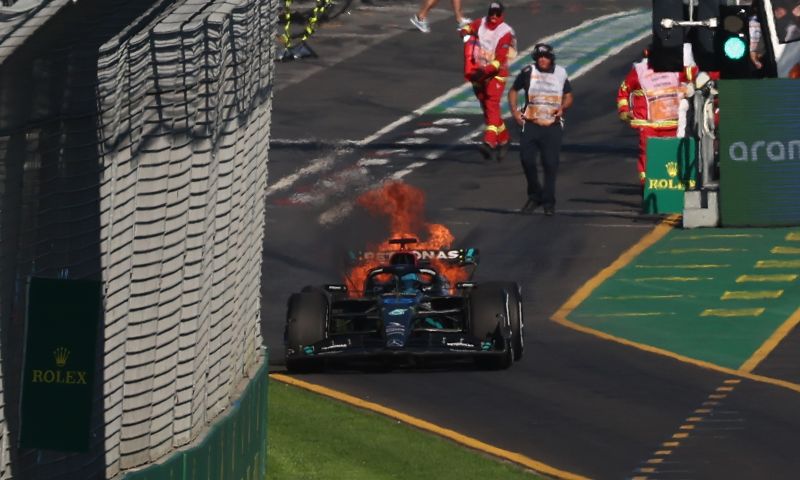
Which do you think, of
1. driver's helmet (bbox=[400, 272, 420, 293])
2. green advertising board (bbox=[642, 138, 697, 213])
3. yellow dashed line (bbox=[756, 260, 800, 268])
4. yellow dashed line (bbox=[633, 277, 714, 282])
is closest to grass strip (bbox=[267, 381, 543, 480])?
driver's helmet (bbox=[400, 272, 420, 293])

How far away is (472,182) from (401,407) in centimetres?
1154

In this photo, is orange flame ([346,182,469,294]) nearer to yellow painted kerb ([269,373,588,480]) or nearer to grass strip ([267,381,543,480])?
yellow painted kerb ([269,373,588,480])

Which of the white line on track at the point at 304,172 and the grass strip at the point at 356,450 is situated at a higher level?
the white line on track at the point at 304,172

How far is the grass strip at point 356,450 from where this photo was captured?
15234mm

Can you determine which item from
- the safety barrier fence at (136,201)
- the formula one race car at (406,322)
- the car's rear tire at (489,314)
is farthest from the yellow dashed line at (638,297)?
the safety barrier fence at (136,201)

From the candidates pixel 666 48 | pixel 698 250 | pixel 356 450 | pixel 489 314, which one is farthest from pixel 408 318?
pixel 666 48

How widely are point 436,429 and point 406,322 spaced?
5.62ft

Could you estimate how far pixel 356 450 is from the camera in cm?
1591

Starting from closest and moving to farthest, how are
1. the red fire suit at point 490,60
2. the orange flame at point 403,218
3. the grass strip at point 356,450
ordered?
the grass strip at point 356,450, the orange flame at point 403,218, the red fire suit at point 490,60

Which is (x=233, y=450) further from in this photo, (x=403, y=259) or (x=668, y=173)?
(x=668, y=173)

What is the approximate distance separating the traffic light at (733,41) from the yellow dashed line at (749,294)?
313cm

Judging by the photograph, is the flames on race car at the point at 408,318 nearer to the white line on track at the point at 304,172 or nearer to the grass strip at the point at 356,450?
the grass strip at the point at 356,450

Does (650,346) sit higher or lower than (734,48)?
lower

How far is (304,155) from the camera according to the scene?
30734mm
